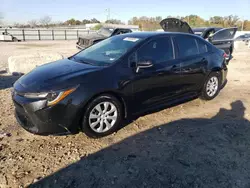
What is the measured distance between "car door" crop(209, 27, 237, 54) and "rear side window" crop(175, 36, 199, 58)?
5.25m

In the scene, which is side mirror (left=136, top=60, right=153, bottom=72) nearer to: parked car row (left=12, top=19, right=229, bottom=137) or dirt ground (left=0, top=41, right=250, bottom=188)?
parked car row (left=12, top=19, right=229, bottom=137)

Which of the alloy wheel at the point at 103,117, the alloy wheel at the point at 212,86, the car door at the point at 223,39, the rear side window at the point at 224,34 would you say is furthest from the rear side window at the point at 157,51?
the rear side window at the point at 224,34

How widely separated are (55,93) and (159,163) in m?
1.66

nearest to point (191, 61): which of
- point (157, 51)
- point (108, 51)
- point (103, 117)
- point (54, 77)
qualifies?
point (157, 51)

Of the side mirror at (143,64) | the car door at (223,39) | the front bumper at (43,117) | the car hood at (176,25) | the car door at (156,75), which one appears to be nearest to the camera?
the front bumper at (43,117)

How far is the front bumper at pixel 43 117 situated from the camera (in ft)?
10.6

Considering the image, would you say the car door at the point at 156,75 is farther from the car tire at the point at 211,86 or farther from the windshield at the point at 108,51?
the car tire at the point at 211,86

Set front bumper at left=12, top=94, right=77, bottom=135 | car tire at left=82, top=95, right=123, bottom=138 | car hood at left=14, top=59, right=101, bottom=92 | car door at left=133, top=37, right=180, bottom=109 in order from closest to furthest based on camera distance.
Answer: front bumper at left=12, top=94, right=77, bottom=135
car hood at left=14, top=59, right=101, bottom=92
car tire at left=82, top=95, right=123, bottom=138
car door at left=133, top=37, right=180, bottom=109

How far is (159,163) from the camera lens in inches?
123

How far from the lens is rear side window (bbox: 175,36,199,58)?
4.67 meters

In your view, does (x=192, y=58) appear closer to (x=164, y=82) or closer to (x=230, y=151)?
(x=164, y=82)

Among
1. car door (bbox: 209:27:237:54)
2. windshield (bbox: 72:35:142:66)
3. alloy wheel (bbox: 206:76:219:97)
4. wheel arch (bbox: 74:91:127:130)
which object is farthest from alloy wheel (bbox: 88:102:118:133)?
car door (bbox: 209:27:237:54)

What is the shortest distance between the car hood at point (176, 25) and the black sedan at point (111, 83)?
3.82 meters

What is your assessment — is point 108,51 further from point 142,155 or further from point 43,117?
point 142,155
